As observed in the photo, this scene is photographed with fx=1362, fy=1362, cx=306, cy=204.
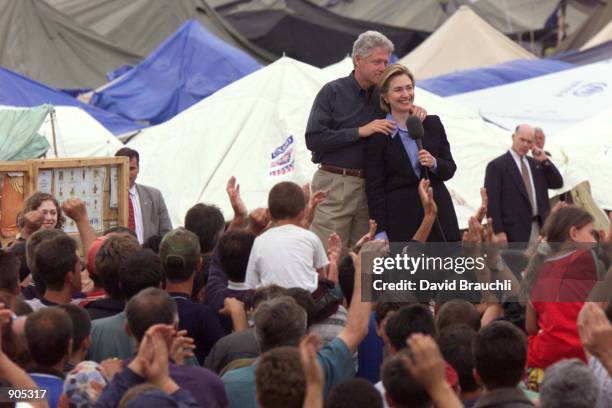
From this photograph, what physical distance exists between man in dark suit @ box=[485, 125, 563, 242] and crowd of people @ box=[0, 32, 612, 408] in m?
2.61

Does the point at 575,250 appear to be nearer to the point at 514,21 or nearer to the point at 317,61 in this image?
the point at 317,61

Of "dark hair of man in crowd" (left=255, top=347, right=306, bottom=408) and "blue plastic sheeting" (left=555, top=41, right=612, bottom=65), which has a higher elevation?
"blue plastic sheeting" (left=555, top=41, right=612, bottom=65)

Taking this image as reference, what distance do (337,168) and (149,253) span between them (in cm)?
219

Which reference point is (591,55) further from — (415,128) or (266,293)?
(266,293)

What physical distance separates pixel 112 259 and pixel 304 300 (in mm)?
1041

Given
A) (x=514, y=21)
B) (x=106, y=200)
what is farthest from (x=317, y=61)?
(x=106, y=200)

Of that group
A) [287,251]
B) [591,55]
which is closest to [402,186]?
[287,251]

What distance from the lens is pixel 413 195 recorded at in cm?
749

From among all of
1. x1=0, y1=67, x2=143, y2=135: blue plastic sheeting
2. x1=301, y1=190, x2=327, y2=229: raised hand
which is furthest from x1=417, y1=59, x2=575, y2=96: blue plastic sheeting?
x1=301, y1=190, x2=327, y2=229: raised hand

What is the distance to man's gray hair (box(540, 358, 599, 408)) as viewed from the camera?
414cm

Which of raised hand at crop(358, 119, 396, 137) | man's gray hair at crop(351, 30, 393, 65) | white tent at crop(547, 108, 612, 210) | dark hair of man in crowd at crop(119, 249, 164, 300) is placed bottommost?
dark hair of man in crowd at crop(119, 249, 164, 300)

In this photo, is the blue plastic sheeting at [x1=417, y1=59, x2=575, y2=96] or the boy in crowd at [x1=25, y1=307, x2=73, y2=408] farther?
the blue plastic sheeting at [x1=417, y1=59, x2=575, y2=96]

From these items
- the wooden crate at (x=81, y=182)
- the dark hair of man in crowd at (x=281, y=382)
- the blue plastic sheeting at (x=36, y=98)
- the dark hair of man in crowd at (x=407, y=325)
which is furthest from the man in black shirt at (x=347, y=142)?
the blue plastic sheeting at (x=36, y=98)

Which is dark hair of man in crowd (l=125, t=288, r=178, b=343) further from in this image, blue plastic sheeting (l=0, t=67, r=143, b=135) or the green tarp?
blue plastic sheeting (l=0, t=67, r=143, b=135)
